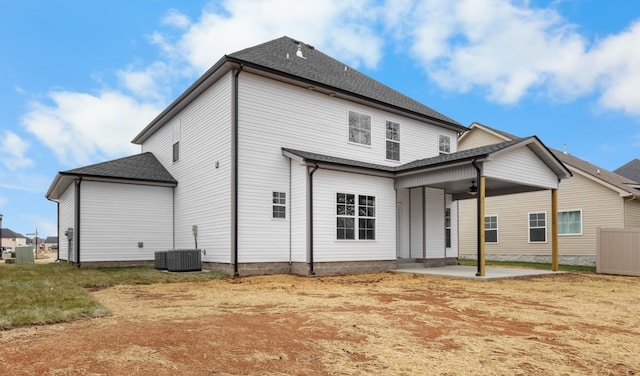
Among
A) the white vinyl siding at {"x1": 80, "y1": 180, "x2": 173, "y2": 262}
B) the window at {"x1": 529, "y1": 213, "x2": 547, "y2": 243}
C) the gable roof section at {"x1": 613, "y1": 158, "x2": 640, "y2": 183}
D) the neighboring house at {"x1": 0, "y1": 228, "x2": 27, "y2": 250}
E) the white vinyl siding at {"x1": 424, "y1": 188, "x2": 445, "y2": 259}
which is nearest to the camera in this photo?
the white vinyl siding at {"x1": 80, "y1": 180, "x2": 173, "y2": 262}

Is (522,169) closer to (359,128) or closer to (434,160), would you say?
(434,160)

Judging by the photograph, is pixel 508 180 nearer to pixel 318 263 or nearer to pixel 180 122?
pixel 318 263

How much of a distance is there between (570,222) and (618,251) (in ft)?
21.6

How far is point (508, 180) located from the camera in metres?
14.0

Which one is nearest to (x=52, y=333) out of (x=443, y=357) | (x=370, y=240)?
(x=443, y=357)

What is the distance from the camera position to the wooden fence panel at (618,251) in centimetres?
1571

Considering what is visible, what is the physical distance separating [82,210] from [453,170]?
41.1 ft

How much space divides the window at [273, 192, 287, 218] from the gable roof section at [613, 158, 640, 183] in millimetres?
25223

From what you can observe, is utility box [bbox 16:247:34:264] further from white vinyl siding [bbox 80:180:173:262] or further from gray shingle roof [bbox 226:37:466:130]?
gray shingle roof [bbox 226:37:466:130]

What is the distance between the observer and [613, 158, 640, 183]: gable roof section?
28.8 metres

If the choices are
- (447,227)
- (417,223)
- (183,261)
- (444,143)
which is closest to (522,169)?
(417,223)

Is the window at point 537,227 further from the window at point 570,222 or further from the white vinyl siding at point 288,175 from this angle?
the white vinyl siding at point 288,175

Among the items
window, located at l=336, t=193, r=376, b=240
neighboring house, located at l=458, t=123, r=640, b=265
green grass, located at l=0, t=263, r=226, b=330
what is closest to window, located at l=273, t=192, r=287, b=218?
window, located at l=336, t=193, r=376, b=240

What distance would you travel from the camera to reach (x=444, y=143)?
19453 mm
